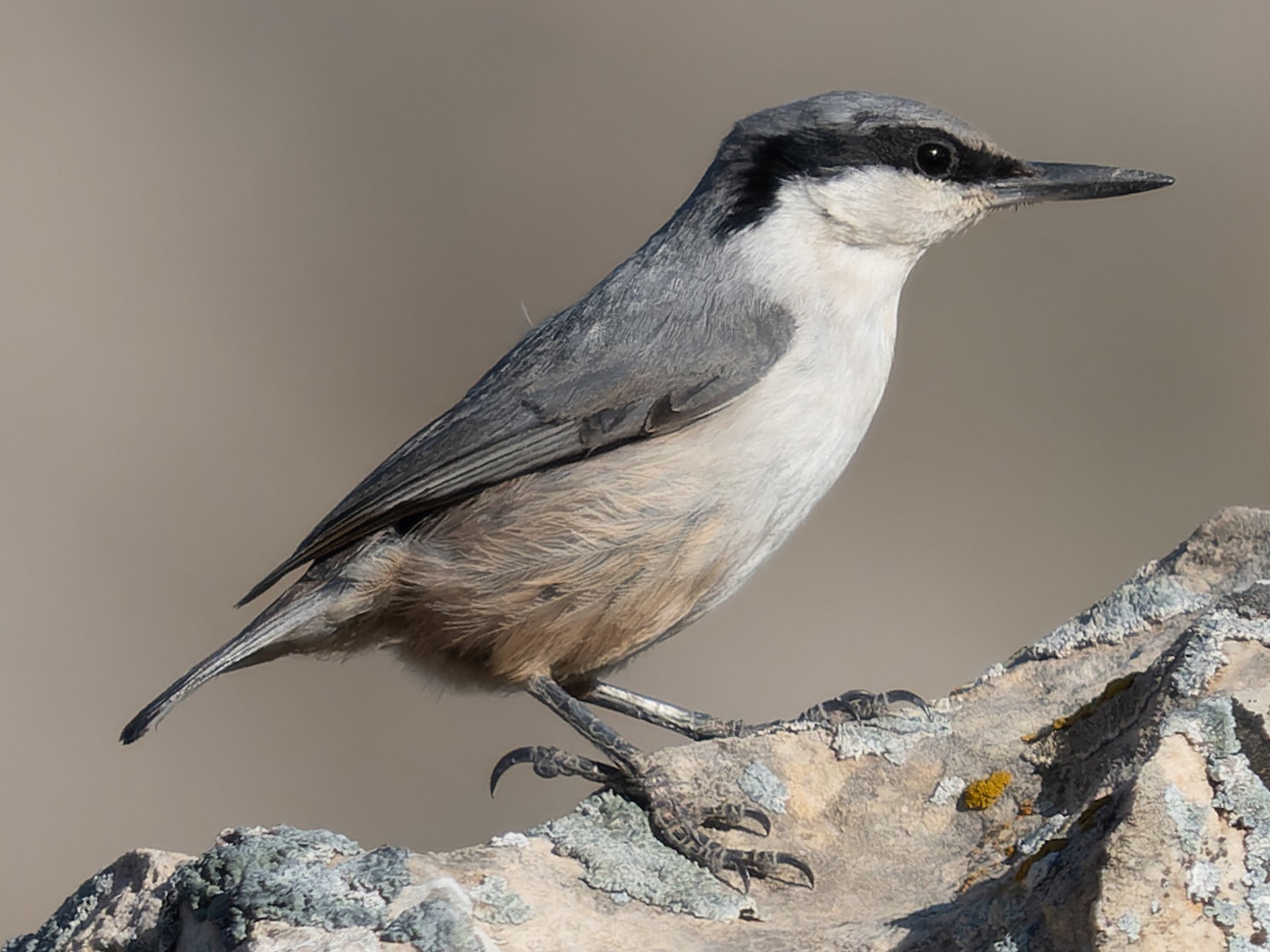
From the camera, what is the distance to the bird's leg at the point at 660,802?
9.84 ft

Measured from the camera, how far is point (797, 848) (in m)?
3.12

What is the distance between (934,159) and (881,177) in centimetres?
17

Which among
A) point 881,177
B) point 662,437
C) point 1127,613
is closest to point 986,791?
point 1127,613

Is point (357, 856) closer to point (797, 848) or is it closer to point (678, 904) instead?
point (678, 904)

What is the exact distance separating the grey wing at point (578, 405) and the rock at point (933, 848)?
0.96 metres

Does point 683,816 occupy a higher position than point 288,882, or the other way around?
point 288,882

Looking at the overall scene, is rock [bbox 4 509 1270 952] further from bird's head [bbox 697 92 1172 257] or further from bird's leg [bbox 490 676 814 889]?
bird's head [bbox 697 92 1172 257]

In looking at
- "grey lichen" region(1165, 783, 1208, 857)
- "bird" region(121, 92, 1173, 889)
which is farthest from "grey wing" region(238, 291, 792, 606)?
"grey lichen" region(1165, 783, 1208, 857)

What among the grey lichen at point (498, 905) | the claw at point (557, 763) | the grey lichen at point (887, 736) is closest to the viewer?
the grey lichen at point (498, 905)

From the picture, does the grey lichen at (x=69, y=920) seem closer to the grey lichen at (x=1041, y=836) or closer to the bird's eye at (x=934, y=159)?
the grey lichen at (x=1041, y=836)

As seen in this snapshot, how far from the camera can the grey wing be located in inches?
152

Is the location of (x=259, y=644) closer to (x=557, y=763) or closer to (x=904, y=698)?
(x=557, y=763)

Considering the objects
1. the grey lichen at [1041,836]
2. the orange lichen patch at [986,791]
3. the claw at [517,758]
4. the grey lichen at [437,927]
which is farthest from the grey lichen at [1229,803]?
the claw at [517,758]

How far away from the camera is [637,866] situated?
2.94 m
